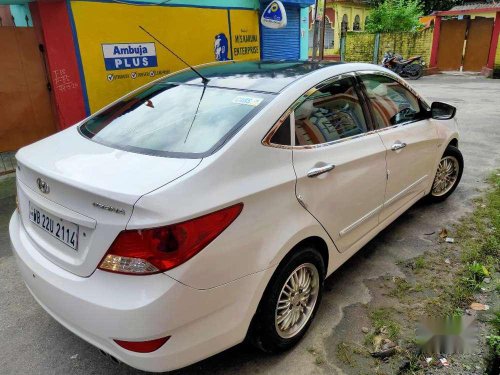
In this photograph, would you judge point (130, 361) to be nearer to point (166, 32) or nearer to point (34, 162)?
point (34, 162)

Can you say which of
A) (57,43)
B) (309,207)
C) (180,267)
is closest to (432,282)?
(309,207)

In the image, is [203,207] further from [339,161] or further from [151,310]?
[339,161]

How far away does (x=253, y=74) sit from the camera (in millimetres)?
2674

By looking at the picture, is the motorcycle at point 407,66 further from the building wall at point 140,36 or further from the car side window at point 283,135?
the car side window at point 283,135

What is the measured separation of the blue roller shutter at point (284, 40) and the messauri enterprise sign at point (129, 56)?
3264 mm

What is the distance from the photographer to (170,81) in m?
2.83

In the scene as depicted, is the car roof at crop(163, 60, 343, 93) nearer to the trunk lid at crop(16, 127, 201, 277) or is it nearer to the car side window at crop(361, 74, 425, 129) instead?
the car side window at crop(361, 74, 425, 129)

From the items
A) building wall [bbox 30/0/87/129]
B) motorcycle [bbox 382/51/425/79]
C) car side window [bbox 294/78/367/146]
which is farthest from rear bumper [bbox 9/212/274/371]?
motorcycle [bbox 382/51/425/79]

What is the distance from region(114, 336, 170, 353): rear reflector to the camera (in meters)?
1.69

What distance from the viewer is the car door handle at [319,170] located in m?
2.26

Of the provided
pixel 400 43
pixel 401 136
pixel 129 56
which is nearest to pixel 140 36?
pixel 129 56

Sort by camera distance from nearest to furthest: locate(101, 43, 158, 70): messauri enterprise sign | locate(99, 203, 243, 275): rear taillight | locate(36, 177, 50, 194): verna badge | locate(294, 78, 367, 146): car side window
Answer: locate(99, 203, 243, 275): rear taillight
locate(36, 177, 50, 194): verna badge
locate(294, 78, 367, 146): car side window
locate(101, 43, 158, 70): messauri enterprise sign

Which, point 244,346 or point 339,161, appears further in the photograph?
point 339,161

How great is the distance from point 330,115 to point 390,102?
93cm
